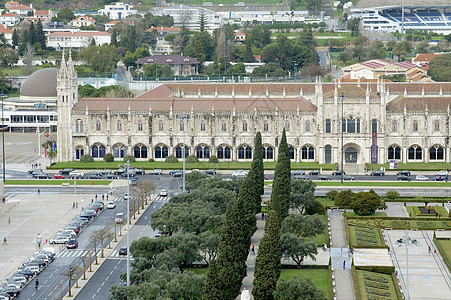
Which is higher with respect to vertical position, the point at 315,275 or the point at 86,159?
the point at 86,159

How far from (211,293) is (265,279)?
5029mm

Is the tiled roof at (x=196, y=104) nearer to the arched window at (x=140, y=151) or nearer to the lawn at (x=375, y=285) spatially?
the arched window at (x=140, y=151)

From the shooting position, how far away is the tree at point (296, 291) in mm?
74312

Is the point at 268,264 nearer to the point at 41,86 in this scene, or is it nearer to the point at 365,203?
the point at 365,203

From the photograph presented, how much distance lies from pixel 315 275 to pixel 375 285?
650 cm

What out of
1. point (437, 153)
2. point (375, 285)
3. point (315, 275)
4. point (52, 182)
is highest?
point (437, 153)

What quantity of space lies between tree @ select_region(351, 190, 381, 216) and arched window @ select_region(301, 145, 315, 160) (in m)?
31.6

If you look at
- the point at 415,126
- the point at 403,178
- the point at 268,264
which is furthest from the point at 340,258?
the point at 415,126

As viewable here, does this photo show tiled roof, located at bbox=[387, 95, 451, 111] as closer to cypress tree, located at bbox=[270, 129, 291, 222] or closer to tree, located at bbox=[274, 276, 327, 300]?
cypress tree, located at bbox=[270, 129, 291, 222]

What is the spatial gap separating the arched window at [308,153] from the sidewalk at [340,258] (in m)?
29.5

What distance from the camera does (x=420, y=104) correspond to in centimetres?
14338

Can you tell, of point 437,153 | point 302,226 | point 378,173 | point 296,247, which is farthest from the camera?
point 437,153

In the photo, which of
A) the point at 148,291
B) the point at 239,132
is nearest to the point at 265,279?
the point at 148,291

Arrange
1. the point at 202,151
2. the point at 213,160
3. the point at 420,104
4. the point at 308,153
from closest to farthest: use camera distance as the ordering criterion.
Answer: the point at 213,160 → the point at 308,153 → the point at 420,104 → the point at 202,151
